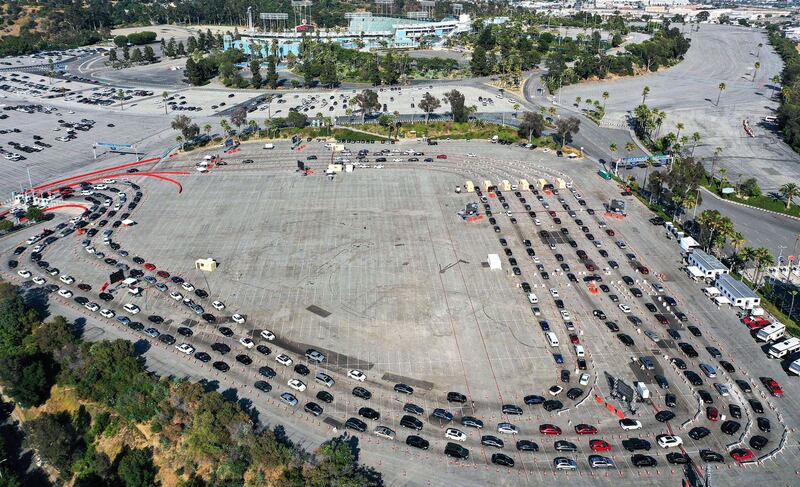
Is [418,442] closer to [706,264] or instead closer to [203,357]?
[203,357]

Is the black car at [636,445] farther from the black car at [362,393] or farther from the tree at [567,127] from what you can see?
→ the tree at [567,127]

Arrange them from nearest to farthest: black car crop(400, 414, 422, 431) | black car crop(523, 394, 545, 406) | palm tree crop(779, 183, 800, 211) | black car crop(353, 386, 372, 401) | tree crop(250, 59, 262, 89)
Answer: black car crop(400, 414, 422, 431), black car crop(523, 394, 545, 406), black car crop(353, 386, 372, 401), palm tree crop(779, 183, 800, 211), tree crop(250, 59, 262, 89)

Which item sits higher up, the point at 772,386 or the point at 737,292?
the point at 737,292

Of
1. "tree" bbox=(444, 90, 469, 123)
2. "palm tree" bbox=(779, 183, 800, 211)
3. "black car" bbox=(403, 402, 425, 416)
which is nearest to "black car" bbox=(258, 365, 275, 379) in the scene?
"black car" bbox=(403, 402, 425, 416)

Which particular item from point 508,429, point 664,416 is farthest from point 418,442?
point 664,416

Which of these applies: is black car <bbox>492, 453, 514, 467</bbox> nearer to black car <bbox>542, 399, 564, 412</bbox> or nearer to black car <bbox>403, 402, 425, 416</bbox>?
black car <bbox>542, 399, 564, 412</bbox>
